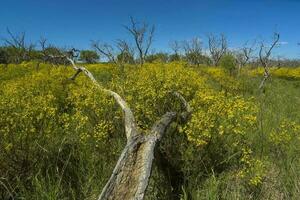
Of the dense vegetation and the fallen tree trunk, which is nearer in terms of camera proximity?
the fallen tree trunk

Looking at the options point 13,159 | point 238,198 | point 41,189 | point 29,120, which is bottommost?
point 238,198

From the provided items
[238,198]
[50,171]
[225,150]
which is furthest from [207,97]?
[50,171]

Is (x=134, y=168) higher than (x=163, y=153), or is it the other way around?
(x=134, y=168)

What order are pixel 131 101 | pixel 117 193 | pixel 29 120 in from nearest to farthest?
pixel 117 193, pixel 29 120, pixel 131 101

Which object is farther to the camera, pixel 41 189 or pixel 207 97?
pixel 207 97

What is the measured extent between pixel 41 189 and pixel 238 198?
94.8 inches

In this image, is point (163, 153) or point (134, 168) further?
point (163, 153)

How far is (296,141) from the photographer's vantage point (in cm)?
667

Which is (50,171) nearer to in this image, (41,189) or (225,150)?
(41,189)

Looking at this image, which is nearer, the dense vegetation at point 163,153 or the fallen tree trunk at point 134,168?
the fallen tree trunk at point 134,168

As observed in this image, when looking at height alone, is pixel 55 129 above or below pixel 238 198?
above

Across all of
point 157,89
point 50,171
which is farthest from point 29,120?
point 157,89

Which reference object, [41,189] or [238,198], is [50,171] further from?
[238,198]

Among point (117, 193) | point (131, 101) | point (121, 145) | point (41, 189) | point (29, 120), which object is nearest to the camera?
point (117, 193)
